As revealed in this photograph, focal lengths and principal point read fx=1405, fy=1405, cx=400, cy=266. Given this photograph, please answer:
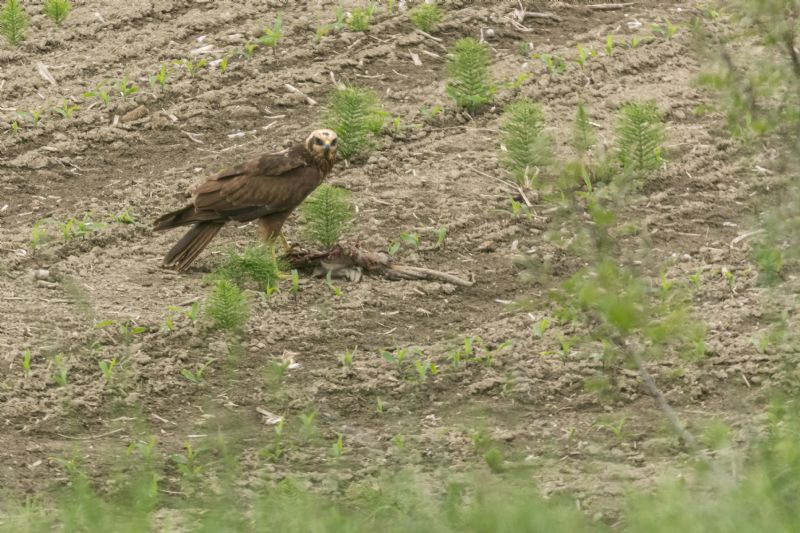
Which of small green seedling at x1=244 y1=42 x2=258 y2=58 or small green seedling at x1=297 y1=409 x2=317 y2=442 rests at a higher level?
small green seedling at x1=244 y1=42 x2=258 y2=58

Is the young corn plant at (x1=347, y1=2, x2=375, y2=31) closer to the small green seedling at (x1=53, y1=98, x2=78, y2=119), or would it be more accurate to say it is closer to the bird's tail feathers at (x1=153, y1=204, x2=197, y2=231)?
the small green seedling at (x1=53, y1=98, x2=78, y2=119)

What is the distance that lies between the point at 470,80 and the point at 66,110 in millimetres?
3013

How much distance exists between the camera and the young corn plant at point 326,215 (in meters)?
8.82

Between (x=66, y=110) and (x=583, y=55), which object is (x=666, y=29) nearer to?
(x=583, y=55)

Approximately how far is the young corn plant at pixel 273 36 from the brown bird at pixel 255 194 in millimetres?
2127

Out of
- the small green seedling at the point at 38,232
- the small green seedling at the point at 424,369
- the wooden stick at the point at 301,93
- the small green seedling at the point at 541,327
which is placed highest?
the wooden stick at the point at 301,93

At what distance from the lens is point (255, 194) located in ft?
29.2

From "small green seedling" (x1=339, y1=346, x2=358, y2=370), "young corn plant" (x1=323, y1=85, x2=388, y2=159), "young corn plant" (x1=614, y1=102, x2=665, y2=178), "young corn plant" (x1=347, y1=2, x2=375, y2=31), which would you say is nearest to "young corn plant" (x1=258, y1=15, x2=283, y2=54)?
"young corn plant" (x1=347, y1=2, x2=375, y2=31)

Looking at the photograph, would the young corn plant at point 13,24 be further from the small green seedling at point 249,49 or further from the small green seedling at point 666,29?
the small green seedling at point 666,29

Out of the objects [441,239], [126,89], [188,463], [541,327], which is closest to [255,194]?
[441,239]

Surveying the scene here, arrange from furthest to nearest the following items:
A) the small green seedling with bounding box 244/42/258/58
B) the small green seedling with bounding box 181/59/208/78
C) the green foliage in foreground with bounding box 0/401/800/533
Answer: the small green seedling with bounding box 244/42/258/58, the small green seedling with bounding box 181/59/208/78, the green foliage in foreground with bounding box 0/401/800/533

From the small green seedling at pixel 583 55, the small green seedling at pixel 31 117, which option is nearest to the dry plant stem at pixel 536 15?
the small green seedling at pixel 583 55

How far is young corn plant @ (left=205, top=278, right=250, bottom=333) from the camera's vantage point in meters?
7.77

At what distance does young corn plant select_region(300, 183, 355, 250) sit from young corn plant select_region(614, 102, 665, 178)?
1891mm
